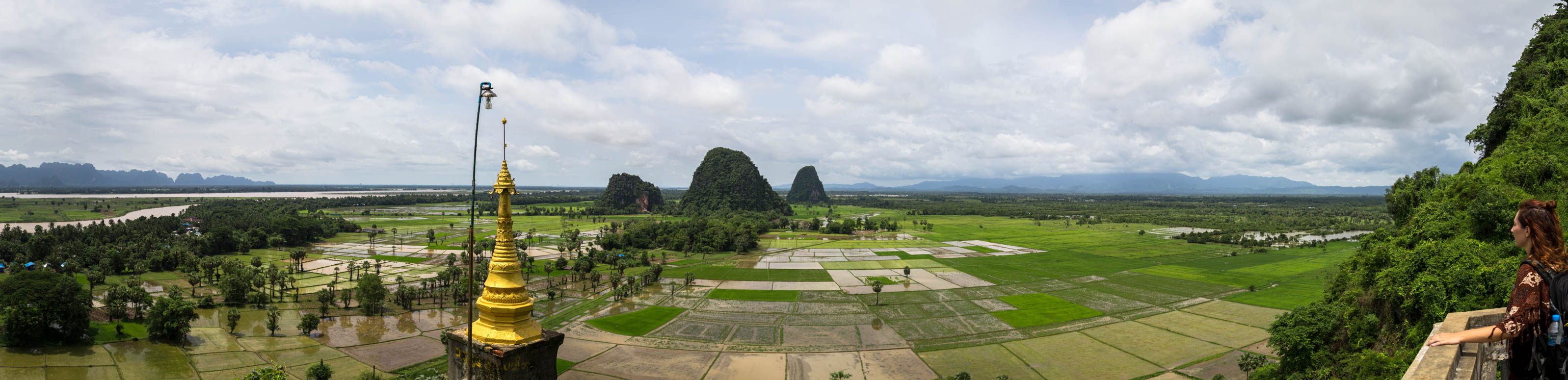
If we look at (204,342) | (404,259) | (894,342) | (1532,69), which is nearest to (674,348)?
(894,342)

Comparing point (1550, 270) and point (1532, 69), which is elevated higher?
point (1532, 69)

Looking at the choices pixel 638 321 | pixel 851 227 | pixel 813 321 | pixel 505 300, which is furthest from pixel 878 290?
pixel 851 227

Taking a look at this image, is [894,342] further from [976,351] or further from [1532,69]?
[1532,69]

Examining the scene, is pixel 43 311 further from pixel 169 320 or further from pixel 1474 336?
pixel 1474 336

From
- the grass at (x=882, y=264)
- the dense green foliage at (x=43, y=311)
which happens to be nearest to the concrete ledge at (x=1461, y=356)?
the dense green foliage at (x=43, y=311)

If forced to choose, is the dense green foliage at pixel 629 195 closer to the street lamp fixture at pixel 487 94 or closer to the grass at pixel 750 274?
the grass at pixel 750 274
